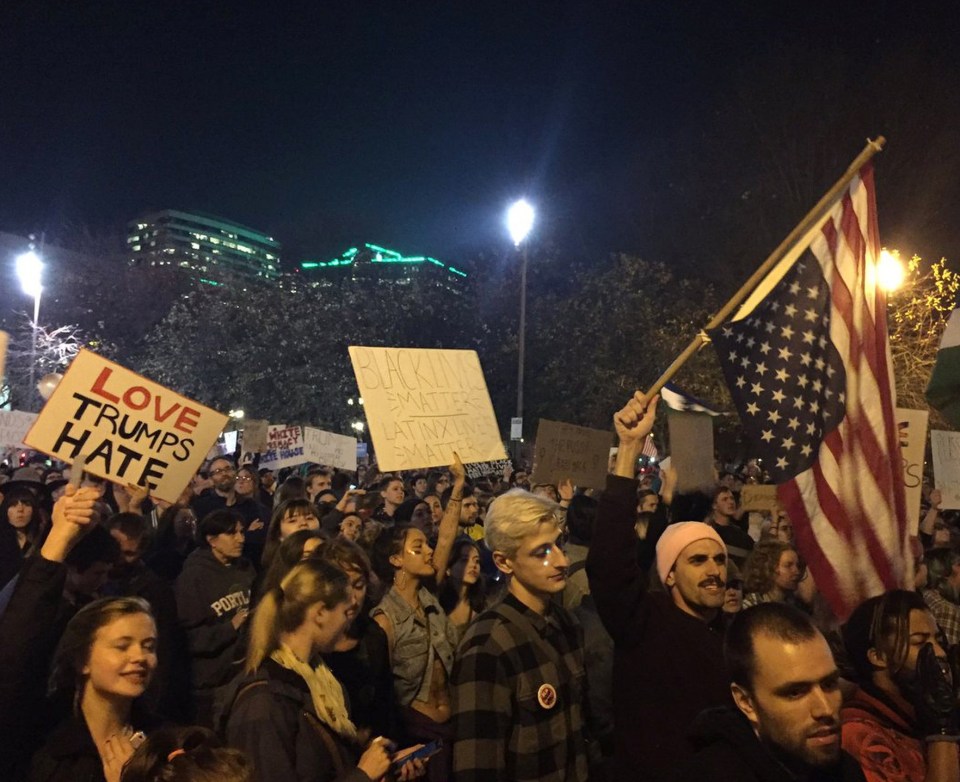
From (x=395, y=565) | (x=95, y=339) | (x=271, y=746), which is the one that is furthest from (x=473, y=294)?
(x=271, y=746)

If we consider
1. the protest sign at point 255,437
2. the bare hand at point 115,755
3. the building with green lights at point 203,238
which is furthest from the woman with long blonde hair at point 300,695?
the building with green lights at point 203,238

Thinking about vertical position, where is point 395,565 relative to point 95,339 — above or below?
below

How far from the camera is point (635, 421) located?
3607mm

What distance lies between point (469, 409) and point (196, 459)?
2.01 m

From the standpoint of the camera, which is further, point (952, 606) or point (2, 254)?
point (2, 254)

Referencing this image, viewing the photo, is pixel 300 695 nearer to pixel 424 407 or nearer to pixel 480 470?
pixel 424 407

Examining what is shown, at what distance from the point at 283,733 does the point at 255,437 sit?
12296 millimetres

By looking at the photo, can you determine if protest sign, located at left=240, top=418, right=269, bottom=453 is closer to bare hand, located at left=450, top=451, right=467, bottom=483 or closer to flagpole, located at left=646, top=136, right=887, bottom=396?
bare hand, located at left=450, top=451, right=467, bottom=483

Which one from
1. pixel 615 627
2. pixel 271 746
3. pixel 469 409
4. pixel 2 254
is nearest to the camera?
pixel 271 746

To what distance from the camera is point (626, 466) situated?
11.2ft

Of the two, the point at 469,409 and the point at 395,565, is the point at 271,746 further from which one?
the point at 469,409

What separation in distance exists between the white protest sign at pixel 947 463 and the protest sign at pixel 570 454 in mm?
3828

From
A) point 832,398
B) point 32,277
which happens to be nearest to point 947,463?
point 832,398

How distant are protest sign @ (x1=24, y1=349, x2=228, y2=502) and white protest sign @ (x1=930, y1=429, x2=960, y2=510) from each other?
24.3 ft
